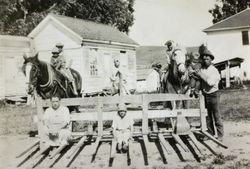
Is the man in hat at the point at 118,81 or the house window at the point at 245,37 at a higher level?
the house window at the point at 245,37

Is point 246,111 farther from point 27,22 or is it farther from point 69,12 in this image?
point 69,12

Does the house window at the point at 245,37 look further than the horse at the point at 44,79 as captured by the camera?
Yes

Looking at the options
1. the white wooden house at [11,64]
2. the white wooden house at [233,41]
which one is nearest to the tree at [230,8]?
the white wooden house at [233,41]

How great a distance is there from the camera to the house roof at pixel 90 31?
680 inches

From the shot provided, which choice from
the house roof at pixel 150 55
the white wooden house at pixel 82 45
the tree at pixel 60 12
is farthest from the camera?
the house roof at pixel 150 55

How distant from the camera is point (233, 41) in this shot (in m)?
27.8

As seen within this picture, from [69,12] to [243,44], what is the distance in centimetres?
1257

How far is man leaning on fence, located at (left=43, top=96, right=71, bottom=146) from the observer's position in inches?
234

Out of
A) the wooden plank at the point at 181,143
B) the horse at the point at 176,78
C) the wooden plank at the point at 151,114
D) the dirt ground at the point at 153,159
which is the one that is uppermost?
the horse at the point at 176,78

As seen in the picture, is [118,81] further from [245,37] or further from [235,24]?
[235,24]

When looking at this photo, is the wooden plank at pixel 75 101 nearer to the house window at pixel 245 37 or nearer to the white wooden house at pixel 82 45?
the white wooden house at pixel 82 45

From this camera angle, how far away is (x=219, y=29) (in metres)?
27.6

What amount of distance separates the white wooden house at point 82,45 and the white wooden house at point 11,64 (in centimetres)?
73

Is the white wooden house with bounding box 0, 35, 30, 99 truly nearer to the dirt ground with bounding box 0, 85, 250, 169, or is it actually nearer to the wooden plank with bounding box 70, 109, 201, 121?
the dirt ground with bounding box 0, 85, 250, 169
